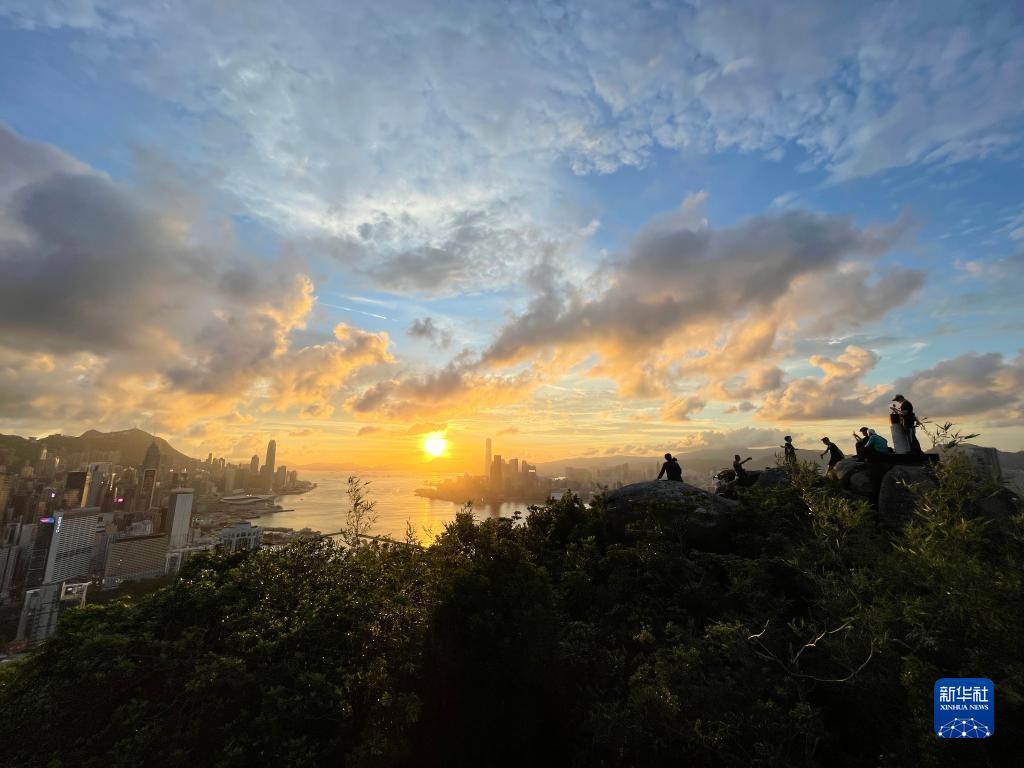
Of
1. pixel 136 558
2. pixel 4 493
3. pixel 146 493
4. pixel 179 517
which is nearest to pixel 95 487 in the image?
pixel 146 493

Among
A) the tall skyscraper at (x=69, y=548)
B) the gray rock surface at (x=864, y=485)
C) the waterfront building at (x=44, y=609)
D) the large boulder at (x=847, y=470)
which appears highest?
the large boulder at (x=847, y=470)

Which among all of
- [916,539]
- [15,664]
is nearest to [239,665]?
[15,664]

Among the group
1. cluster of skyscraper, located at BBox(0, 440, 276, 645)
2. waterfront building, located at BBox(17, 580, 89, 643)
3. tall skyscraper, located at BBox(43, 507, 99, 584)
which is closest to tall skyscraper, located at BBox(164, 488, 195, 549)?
cluster of skyscraper, located at BBox(0, 440, 276, 645)

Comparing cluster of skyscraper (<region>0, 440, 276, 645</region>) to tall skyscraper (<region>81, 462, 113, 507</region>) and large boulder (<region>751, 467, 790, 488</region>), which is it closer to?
tall skyscraper (<region>81, 462, 113, 507</region>)

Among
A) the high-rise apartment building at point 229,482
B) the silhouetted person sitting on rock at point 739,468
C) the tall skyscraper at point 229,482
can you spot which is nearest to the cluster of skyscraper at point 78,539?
the silhouetted person sitting on rock at point 739,468

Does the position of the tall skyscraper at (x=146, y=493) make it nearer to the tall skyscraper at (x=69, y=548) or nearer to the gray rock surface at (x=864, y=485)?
the tall skyscraper at (x=69, y=548)

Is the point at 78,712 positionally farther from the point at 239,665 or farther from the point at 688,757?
the point at 688,757
